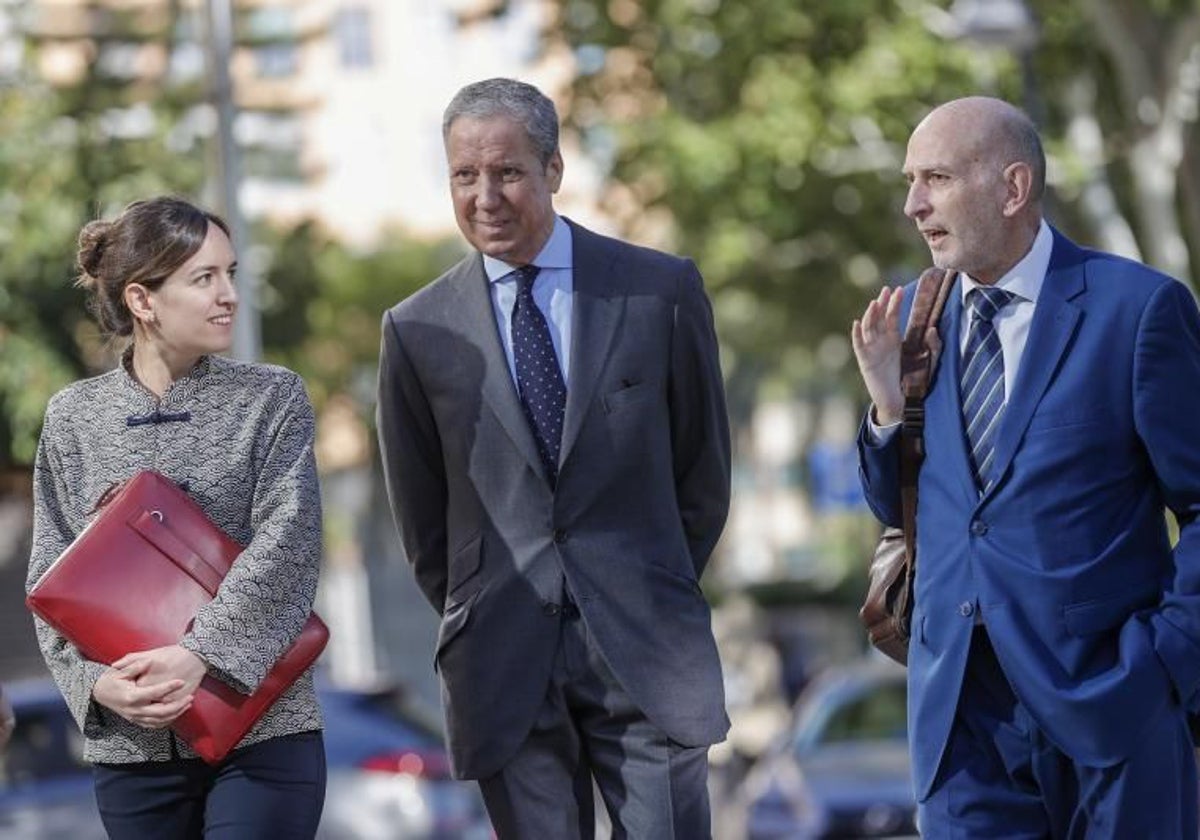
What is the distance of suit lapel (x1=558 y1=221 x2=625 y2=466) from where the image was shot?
604cm

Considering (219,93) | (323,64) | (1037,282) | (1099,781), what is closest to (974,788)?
(1099,781)

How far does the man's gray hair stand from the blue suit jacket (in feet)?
3.65

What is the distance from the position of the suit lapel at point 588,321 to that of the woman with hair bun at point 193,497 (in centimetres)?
57

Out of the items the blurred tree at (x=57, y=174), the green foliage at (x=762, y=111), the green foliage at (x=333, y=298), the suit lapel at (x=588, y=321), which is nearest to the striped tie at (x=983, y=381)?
the suit lapel at (x=588, y=321)

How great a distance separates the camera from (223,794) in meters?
5.68

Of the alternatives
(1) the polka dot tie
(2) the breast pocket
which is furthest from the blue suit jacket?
(1) the polka dot tie

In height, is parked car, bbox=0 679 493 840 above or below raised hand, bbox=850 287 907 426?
below

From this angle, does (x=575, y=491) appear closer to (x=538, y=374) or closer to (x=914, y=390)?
(x=538, y=374)

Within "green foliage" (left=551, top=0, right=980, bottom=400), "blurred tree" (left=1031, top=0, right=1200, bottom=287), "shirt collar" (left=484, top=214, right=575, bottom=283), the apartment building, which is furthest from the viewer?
the apartment building

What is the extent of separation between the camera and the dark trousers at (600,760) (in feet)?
19.6

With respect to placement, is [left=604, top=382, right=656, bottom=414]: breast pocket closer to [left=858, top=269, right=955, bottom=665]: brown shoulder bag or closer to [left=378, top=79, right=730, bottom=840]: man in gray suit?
[left=378, top=79, right=730, bottom=840]: man in gray suit

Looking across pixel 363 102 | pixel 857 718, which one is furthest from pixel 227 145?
pixel 363 102

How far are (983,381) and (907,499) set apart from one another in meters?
0.30

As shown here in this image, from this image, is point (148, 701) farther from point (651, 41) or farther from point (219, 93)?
point (651, 41)
